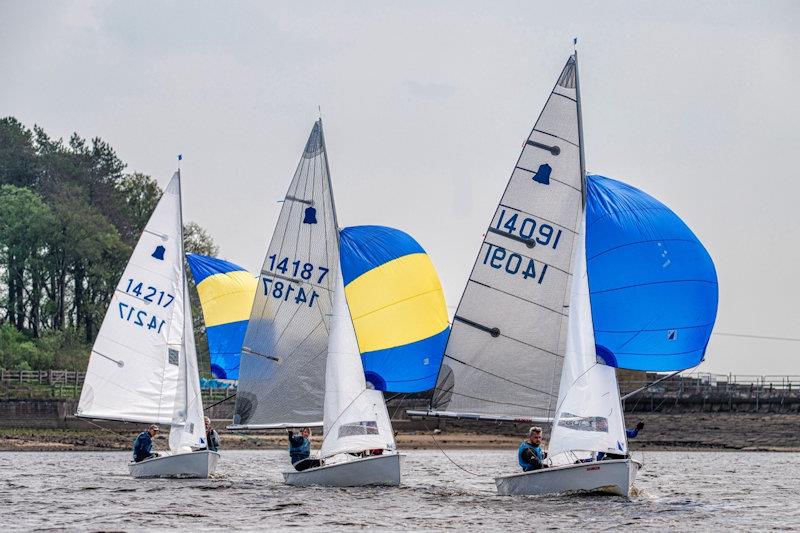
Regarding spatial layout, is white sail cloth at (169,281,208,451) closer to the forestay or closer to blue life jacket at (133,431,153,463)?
blue life jacket at (133,431,153,463)

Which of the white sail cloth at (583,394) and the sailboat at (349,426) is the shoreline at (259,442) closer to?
the sailboat at (349,426)

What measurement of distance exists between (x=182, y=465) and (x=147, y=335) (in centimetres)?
510

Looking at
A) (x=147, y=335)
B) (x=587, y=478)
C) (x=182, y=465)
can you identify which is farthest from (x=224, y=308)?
(x=587, y=478)

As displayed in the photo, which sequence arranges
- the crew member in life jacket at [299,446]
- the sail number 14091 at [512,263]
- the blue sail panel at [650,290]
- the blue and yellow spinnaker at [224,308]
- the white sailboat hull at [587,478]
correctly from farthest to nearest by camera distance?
the blue and yellow spinnaker at [224,308] → the crew member in life jacket at [299,446] → the sail number 14091 at [512,263] → the blue sail panel at [650,290] → the white sailboat hull at [587,478]

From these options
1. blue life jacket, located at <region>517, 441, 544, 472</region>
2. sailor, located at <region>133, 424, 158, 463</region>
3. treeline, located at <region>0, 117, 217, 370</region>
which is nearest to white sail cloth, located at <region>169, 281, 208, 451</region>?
sailor, located at <region>133, 424, 158, 463</region>

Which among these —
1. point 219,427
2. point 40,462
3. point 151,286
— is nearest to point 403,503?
point 151,286

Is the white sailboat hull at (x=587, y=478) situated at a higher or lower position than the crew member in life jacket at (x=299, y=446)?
lower

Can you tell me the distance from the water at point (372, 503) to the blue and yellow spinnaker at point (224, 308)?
5.36 metres

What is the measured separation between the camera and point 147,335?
4938 cm

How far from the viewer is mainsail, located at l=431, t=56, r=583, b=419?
1560 inches

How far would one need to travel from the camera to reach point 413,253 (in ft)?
146

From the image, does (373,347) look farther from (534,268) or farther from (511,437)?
(511,437)

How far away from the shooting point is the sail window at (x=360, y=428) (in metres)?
41.9

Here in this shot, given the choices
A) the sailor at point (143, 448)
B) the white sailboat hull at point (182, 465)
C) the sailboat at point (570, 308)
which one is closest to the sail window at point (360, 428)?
the sailboat at point (570, 308)
